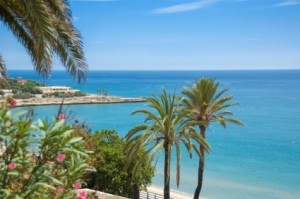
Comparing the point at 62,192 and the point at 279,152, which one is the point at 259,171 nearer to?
the point at 279,152

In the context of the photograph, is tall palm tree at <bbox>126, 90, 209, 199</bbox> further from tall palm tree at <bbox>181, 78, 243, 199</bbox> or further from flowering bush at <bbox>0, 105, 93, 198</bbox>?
flowering bush at <bbox>0, 105, 93, 198</bbox>

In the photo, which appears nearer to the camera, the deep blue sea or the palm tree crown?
the palm tree crown

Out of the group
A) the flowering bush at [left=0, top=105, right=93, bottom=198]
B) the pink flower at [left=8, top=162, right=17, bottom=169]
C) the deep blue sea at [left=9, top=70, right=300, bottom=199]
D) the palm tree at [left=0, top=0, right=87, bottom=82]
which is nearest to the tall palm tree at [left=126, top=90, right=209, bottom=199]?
the deep blue sea at [left=9, top=70, right=300, bottom=199]

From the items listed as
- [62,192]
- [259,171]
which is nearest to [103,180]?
[62,192]

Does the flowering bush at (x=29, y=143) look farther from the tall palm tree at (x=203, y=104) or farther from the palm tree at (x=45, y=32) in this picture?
the tall palm tree at (x=203, y=104)

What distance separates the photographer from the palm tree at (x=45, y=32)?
300 inches

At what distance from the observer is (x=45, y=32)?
7.64m

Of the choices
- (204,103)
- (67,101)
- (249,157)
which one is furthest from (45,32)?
(67,101)

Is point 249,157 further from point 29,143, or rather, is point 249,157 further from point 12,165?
point 12,165

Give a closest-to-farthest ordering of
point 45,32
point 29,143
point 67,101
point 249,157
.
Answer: point 29,143
point 45,32
point 249,157
point 67,101

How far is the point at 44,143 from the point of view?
388cm

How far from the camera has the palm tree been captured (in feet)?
25.0

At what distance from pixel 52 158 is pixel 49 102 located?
112145mm

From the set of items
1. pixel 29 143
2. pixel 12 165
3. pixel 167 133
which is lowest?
pixel 167 133
